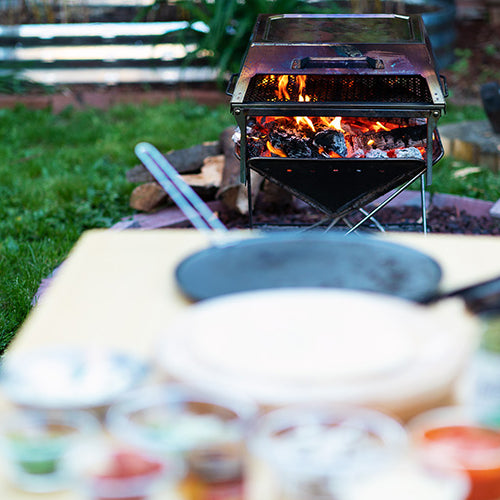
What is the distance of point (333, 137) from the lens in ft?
10.4

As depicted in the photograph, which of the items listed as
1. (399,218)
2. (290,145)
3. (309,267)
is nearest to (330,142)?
(290,145)

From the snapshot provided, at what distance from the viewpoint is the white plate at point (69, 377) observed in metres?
0.93

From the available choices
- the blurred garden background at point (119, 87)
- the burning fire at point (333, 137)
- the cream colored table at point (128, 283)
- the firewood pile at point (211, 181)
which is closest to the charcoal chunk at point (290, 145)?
the burning fire at point (333, 137)

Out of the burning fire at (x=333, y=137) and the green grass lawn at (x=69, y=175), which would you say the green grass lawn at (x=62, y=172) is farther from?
the burning fire at (x=333, y=137)

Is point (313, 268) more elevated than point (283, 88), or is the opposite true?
point (313, 268)

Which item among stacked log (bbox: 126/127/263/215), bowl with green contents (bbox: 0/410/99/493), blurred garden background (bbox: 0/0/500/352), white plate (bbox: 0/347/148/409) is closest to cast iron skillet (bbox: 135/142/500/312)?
white plate (bbox: 0/347/148/409)

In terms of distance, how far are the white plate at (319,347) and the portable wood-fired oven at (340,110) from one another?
5.91 feet

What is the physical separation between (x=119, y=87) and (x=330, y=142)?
4474 mm

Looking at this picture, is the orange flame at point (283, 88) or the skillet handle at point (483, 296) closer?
the skillet handle at point (483, 296)

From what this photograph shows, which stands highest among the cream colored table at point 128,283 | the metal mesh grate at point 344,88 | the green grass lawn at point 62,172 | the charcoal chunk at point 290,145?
the cream colored table at point 128,283

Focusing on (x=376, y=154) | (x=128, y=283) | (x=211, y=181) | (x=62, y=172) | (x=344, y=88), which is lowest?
(x=62, y=172)

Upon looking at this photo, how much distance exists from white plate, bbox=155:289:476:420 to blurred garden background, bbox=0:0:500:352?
3.26 meters

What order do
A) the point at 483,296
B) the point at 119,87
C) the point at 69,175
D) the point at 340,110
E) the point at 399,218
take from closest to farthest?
the point at 483,296 → the point at 340,110 → the point at 399,218 → the point at 69,175 → the point at 119,87

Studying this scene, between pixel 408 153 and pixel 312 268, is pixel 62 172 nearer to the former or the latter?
pixel 408 153
